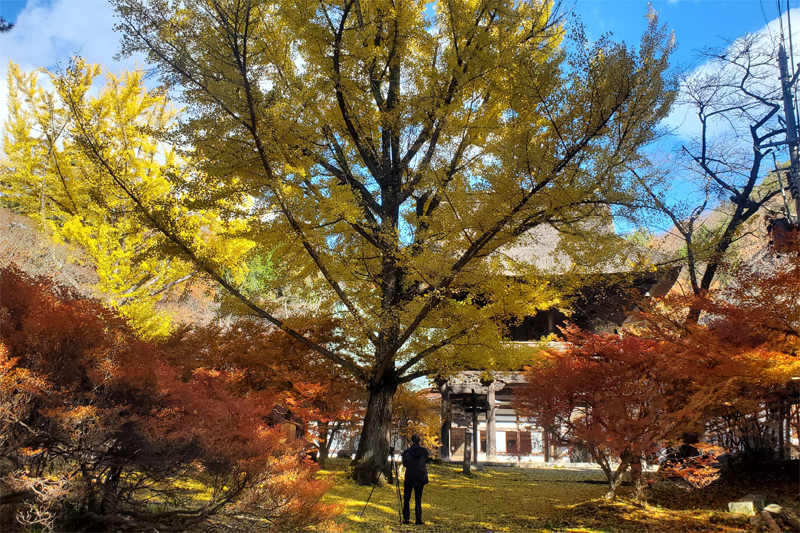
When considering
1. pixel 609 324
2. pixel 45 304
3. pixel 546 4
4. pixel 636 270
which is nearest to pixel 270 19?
pixel 546 4

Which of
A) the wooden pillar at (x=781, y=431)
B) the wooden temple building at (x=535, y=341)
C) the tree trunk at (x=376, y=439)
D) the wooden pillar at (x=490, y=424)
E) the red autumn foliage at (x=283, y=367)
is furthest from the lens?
the wooden pillar at (x=490, y=424)

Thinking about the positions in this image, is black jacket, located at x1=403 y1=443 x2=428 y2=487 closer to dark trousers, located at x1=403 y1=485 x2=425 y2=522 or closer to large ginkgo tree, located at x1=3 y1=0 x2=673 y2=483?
dark trousers, located at x1=403 y1=485 x2=425 y2=522

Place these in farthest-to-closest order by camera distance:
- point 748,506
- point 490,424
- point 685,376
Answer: point 490,424 < point 685,376 < point 748,506

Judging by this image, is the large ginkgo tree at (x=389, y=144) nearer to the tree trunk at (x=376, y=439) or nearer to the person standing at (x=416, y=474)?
the tree trunk at (x=376, y=439)

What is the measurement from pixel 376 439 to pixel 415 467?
2940 millimetres

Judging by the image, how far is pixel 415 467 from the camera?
6.38m

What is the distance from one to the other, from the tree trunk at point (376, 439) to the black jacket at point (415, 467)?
2.75 meters

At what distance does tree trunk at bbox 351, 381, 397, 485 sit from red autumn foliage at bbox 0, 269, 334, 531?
4.26 meters

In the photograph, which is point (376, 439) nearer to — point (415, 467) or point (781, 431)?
point (415, 467)

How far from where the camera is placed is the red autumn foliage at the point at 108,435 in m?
3.84

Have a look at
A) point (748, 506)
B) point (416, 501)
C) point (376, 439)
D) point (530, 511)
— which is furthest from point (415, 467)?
point (748, 506)

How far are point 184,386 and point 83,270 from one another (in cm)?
1277

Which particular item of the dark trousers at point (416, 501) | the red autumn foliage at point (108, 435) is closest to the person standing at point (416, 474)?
the dark trousers at point (416, 501)

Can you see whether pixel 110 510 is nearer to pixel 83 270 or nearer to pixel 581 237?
pixel 581 237
